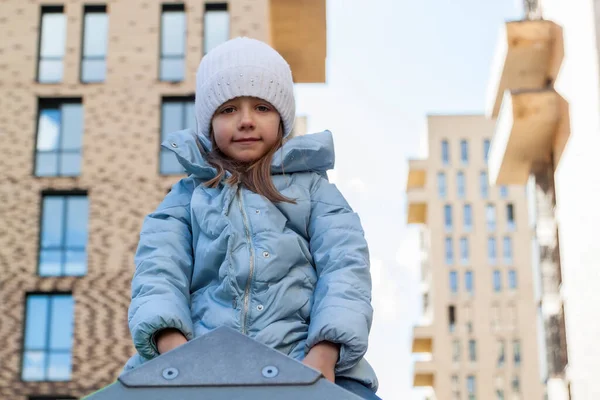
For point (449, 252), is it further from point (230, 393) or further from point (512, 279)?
point (230, 393)

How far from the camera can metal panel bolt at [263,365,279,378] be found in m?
2.23

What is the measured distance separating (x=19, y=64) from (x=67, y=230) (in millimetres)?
3937

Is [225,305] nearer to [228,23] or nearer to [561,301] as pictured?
[561,301]

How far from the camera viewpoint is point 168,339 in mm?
2818

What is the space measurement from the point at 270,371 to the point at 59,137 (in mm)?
23171

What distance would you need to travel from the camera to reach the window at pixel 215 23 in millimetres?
25391

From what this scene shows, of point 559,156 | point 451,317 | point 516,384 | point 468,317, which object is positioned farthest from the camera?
point 451,317

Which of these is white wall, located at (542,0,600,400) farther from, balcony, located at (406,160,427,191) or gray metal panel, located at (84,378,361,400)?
balcony, located at (406,160,427,191)

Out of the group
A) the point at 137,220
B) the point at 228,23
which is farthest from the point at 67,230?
the point at 228,23

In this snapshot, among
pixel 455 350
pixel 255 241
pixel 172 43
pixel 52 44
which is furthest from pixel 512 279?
pixel 255 241

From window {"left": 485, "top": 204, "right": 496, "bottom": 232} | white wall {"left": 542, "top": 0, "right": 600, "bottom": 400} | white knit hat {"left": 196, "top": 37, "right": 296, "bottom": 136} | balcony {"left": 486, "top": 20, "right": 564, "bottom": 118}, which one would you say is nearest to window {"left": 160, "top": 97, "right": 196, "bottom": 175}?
balcony {"left": 486, "top": 20, "right": 564, "bottom": 118}

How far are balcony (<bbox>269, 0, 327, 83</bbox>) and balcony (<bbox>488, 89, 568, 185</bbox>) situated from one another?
348 centimetres

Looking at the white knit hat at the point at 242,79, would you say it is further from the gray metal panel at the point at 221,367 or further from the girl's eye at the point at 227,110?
the gray metal panel at the point at 221,367

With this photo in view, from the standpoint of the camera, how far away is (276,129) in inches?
130
